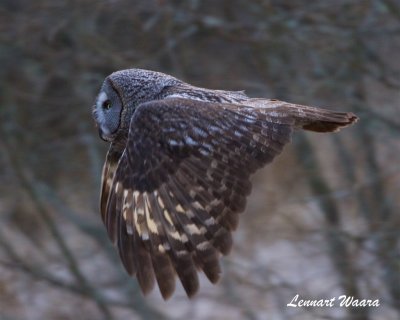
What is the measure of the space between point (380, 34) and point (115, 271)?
2.33m

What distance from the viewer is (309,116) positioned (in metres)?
3.38

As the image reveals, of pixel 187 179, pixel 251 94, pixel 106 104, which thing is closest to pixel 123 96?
pixel 106 104

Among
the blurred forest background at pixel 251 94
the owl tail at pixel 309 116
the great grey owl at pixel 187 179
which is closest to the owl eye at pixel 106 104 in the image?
the great grey owl at pixel 187 179

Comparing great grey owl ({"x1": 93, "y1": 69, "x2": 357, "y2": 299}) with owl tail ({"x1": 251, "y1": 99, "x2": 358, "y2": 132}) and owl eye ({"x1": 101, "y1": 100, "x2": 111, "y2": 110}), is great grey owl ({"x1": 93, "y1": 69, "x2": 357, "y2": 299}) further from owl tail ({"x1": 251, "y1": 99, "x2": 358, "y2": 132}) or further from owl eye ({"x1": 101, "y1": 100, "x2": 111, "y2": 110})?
owl eye ({"x1": 101, "y1": 100, "x2": 111, "y2": 110})

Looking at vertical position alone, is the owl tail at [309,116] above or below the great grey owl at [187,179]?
above

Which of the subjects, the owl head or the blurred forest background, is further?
the blurred forest background

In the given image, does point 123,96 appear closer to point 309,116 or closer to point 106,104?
point 106,104

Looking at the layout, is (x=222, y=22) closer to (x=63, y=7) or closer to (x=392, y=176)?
(x=63, y=7)

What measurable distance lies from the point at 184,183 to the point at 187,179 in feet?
0.06

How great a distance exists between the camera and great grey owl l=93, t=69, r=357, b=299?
3.12 meters

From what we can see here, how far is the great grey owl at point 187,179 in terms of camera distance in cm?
312

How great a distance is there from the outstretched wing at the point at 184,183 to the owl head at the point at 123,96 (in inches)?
16.4

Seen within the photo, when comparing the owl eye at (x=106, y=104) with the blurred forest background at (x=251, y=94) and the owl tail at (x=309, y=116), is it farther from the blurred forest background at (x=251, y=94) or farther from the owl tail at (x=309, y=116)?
the blurred forest background at (x=251, y=94)

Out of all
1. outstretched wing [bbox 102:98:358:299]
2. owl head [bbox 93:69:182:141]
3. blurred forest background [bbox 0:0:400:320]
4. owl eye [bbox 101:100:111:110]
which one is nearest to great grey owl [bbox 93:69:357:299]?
outstretched wing [bbox 102:98:358:299]
